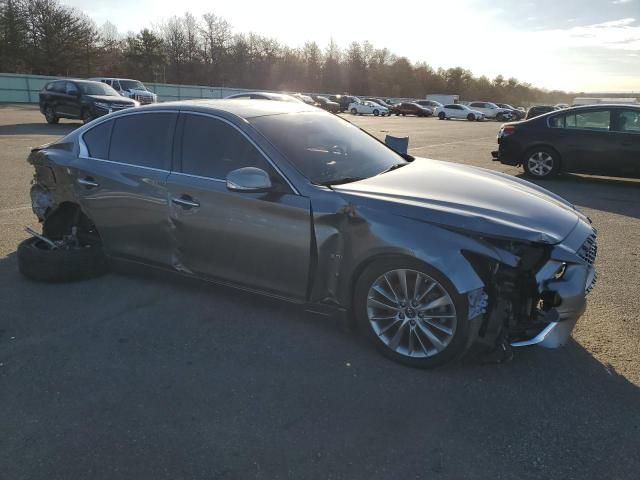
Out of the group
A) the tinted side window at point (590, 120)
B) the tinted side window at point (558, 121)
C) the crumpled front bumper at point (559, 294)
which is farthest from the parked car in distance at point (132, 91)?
the crumpled front bumper at point (559, 294)

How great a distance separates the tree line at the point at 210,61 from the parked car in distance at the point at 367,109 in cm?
3324

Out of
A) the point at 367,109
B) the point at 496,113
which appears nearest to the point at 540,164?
the point at 367,109

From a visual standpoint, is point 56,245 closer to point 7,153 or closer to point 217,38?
point 7,153

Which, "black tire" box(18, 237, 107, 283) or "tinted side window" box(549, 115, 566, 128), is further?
"tinted side window" box(549, 115, 566, 128)

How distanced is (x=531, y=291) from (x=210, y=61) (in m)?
84.1

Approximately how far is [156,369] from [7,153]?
11.3 metres

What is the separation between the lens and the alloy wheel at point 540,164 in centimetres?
1032

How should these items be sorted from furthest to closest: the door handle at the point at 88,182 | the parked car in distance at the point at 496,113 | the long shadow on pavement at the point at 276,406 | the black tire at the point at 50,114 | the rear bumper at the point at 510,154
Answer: the parked car in distance at the point at 496,113
the black tire at the point at 50,114
the rear bumper at the point at 510,154
the door handle at the point at 88,182
the long shadow on pavement at the point at 276,406

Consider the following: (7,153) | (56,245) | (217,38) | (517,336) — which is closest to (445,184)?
(517,336)

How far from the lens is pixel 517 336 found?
3.05m

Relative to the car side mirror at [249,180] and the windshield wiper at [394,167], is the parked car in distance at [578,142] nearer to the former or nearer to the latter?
the windshield wiper at [394,167]

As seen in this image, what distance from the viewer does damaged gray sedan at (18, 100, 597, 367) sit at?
118 inches

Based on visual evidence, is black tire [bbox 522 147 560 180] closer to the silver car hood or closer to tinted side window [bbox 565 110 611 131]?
tinted side window [bbox 565 110 611 131]

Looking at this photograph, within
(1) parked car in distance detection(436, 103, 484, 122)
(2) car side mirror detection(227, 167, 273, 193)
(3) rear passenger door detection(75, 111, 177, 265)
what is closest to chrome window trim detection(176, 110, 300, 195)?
Answer: (2) car side mirror detection(227, 167, 273, 193)
